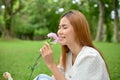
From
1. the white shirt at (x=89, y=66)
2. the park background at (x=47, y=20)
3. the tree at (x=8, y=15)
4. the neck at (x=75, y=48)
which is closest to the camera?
the white shirt at (x=89, y=66)

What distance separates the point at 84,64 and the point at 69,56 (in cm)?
27

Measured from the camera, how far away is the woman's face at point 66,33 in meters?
1.86

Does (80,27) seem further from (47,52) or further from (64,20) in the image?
(47,52)

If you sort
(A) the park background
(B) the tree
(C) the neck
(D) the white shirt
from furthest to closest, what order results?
(B) the tree < (A) the park background < (C) the neck < (D) the white shirt

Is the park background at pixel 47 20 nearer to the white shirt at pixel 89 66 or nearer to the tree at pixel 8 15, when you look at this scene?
the tree at pixel 8 15

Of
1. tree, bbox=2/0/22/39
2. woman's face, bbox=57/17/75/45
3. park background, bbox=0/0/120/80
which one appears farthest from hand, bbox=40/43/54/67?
tree, bbox=2/0/22/39

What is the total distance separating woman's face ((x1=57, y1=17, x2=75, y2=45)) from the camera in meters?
1.86

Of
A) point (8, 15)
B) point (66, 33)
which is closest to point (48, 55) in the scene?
point (66, 33)

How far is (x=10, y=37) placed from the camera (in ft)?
46.5

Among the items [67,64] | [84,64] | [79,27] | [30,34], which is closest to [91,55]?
[84,64]

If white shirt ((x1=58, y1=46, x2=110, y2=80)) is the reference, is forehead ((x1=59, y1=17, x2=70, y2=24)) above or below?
above

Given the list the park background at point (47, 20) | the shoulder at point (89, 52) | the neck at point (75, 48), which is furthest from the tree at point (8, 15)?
the shoulder at point (89, 52)

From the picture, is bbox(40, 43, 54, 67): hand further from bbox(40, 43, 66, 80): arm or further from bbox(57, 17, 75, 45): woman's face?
bbox(57, 17, 75, 45): woman's face

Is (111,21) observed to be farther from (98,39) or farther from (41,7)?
(41,7)
